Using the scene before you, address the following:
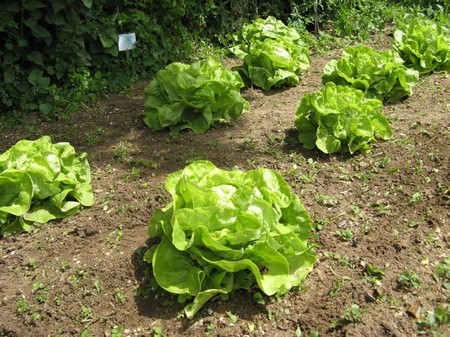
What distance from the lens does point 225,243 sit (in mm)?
3469

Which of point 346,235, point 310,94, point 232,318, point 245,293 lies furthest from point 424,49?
point 232,318

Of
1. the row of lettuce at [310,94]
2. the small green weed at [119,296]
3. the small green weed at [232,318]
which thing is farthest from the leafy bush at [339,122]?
the small green weed at [119,296]

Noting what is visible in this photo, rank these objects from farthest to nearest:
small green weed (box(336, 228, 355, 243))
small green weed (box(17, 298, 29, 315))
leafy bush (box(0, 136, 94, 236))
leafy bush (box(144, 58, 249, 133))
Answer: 1. leafy bush (box(144, 58, 249, 133))
2. leafy bush (box(0, 136, 94, 236))
3. small green weed (box(336, 228, 355, 243))
4. small green weed (box(17, 298, 29, 315))

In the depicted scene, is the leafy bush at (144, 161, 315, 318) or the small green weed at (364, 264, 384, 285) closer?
the leafy bush at (144, 161, 315, 318)

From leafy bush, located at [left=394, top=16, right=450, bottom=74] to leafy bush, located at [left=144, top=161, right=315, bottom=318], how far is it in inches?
172

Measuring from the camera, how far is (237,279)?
364 cm

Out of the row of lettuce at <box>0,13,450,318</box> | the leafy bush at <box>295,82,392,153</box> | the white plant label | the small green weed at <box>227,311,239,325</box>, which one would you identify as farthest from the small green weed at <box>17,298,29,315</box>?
the white plant label

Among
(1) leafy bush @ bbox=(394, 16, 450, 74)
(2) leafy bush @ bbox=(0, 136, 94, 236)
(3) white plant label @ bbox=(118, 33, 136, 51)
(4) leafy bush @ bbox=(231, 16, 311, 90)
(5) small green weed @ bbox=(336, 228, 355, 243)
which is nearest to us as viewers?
(5) small green weed @ bbox=(336, 228, 355, 243)

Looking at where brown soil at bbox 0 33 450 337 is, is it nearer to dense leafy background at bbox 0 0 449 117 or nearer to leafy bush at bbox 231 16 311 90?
dense leafy background at bbox 0 0 449 117

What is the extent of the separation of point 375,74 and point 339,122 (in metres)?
1.44

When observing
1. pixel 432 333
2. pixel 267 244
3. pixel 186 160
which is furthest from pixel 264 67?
pixel 432 333

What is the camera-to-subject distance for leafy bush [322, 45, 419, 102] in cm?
629

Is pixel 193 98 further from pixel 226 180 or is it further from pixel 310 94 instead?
pixel 226 180

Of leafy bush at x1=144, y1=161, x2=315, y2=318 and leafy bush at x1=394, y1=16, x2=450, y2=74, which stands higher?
leafy bush at x1=144, y1=161, x2=315, y2=318
